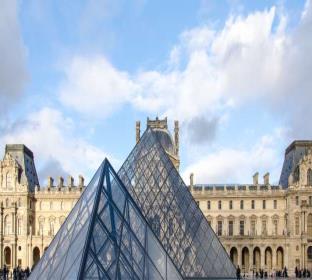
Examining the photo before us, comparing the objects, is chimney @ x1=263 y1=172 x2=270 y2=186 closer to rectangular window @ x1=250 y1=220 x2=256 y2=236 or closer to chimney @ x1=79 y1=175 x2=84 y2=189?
rectangular window @ x1=250 y1=220 x2=256 y2=236

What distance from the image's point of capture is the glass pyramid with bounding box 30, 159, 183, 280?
2003cm

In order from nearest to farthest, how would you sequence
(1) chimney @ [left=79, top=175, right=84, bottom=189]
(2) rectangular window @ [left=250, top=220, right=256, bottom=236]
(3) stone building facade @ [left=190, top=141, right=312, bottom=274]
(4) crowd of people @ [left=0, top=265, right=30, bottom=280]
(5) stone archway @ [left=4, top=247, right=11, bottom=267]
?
(4) crowd of people @ [left=0, top=265, right=30, bottom=280]
(3) stone building facade @ [left=190, top=141, right=312, bottom=274]
(5) stone archway @ [left=4, top=247, right=11, bottom=267]
(2) rectangular window @ [left=250, top=220, right=256, bottom=236]
(1) chimney @ [left=79, top=175, right=84, bottom=189]

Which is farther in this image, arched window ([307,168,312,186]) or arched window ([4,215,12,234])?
arched window ([4,215,12,234])

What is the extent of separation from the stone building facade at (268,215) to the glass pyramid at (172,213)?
146 ft

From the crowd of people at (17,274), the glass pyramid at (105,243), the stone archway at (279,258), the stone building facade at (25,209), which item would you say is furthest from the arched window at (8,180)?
the glass pyramid at (105,243)

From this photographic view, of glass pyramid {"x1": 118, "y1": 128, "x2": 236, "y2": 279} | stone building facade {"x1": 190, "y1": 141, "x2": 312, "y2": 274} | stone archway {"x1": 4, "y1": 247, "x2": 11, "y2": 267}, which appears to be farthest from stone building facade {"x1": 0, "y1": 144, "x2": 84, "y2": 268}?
glass pyramid {"x1": 118, "y1": 128, "x2": 236, "y2": 279}

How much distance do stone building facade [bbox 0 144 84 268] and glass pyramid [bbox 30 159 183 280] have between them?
2467 inches

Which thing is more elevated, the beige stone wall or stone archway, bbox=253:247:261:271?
the beige stone wall

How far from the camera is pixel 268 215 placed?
89.1m

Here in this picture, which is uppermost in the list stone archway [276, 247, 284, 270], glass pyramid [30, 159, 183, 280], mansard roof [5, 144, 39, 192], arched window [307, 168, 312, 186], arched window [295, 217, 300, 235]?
mansard roof [5, 144, 39, 192]

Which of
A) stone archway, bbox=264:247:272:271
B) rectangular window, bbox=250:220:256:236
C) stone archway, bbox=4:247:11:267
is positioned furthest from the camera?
rectangular window, bbox=250:220:256:236

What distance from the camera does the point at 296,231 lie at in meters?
84.5

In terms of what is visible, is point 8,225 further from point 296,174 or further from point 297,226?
point 296,174

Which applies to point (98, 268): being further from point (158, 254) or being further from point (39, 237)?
point (39, 237)
